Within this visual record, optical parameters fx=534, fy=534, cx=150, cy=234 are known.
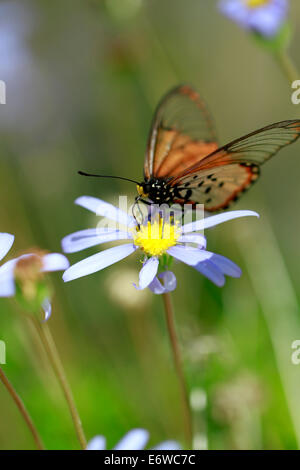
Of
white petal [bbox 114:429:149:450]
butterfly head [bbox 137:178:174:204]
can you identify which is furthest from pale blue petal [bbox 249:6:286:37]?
white petal [bbox 114:429:149:450]

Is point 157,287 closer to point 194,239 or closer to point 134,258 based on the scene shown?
point 194,239

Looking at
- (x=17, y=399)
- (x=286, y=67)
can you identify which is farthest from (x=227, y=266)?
(x=286, y=67)

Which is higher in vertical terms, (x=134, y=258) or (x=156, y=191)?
Answer: (x=156, y=191)

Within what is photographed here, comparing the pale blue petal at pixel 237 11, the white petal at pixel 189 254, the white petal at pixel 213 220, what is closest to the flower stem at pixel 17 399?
the white petal at pixel 189 254

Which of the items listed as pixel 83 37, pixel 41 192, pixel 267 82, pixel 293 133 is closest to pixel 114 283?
pixel 293 133

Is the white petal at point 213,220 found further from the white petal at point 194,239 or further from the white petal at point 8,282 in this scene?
the white petal at point 8,282

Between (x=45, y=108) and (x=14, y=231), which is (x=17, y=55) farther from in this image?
(x=14, y=231)

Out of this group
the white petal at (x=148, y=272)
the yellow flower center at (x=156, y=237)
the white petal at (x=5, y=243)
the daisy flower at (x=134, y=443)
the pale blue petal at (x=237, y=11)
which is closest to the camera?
the daisy flower at (x=134, y=443)
